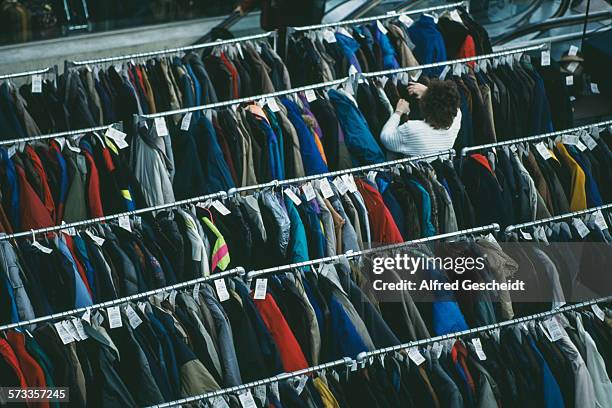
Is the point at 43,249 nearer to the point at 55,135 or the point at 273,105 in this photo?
the point at 55,135

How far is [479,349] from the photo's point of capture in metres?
5.52

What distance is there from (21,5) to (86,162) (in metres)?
3.13

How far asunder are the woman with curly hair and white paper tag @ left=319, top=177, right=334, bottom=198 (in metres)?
0.76

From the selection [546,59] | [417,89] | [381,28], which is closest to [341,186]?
[417,89]

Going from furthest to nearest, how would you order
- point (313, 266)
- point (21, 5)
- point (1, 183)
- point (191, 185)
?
1. point (21, 5)
2. point (191, 185)
3. point (1, 183)
4. point (313, 266)

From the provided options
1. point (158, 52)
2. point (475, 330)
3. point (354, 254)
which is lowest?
point (475, 330)

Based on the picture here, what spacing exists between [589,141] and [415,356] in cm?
216

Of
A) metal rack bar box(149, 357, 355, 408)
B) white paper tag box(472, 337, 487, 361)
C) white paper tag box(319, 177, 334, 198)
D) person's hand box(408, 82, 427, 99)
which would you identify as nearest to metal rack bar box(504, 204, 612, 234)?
white paper tag box(472, 337, 487, 361)

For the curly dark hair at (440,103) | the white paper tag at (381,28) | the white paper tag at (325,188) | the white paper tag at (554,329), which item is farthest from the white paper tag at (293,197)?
the white paper tag at (381,28)

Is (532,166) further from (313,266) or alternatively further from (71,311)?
(71,311)

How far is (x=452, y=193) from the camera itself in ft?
20.8

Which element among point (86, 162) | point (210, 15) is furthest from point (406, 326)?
point (210, 15)

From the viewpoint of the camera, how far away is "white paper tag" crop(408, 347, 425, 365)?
5410 millimetres

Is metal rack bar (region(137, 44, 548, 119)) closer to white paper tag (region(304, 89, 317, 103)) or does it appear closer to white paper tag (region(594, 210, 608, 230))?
white paper tag (region(304, 89, 317, 103))
